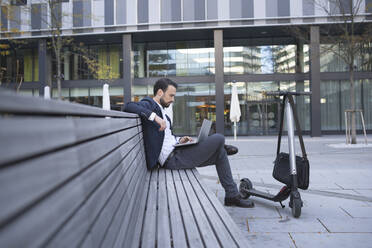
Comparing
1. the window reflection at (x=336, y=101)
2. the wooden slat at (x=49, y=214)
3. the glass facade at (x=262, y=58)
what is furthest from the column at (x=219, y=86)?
the wooden slat at (x=49, y=214)

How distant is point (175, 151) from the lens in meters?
4.20

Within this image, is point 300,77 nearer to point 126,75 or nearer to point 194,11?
point 194,11

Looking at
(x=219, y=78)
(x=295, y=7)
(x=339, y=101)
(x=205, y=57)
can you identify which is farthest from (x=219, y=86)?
(x=339, y=101)

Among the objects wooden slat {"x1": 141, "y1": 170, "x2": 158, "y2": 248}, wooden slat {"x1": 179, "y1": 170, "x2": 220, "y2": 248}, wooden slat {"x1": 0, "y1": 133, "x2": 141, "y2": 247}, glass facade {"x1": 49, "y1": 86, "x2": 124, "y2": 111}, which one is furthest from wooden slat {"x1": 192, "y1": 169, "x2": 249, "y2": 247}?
glass facade {"x1": 49, "y1": 86, "x2": 124, "y2": 111}

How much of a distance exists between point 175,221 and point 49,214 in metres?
1.57

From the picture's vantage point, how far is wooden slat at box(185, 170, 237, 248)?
6.00 ft

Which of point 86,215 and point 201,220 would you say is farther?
point 201,220

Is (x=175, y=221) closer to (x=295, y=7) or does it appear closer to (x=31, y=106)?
(x=31, y=106)

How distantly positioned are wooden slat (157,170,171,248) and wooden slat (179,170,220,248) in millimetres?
202

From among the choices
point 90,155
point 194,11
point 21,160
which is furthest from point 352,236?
point 194,11

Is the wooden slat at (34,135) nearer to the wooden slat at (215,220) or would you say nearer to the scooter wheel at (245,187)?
the wooden slat at (215,220)

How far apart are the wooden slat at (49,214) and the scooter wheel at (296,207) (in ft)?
Answer: 9.36

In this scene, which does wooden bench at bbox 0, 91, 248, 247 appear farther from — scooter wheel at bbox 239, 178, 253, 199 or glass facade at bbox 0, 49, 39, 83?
glass facade at bbox 0, 49, 39, 83

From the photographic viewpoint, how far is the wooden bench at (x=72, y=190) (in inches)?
24.9
